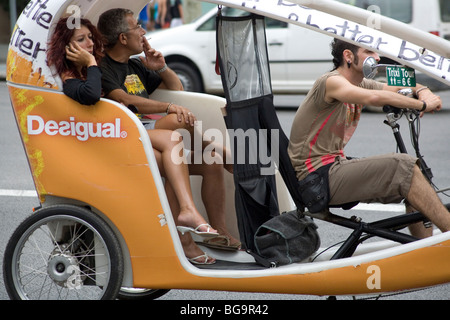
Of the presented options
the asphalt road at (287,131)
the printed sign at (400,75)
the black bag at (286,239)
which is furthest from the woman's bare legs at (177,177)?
the printed sign at (400,75)

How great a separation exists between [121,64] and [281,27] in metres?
6.75

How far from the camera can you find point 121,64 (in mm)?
4203

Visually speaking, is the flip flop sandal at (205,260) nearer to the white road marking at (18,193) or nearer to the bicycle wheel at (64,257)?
the bicycle wheel at (64,257)

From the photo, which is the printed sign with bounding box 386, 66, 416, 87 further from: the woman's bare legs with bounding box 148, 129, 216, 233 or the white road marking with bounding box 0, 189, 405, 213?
the white road marking with bounding box 0, 189, 405, 213

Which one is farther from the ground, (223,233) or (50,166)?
(50,166)

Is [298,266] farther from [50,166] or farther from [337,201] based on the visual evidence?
[50,166]

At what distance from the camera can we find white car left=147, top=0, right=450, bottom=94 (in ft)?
34.9

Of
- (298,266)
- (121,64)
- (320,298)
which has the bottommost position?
(320,298)

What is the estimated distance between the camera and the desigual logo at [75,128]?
11.4ft

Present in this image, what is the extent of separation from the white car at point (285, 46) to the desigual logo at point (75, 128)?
7125mm

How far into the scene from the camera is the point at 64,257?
3689mm

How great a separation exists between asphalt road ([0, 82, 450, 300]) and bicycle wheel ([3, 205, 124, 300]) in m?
0.67

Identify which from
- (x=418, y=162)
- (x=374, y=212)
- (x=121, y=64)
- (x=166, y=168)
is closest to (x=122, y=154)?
(x=166, y=168)

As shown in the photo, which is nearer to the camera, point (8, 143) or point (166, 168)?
point (166, 168)
